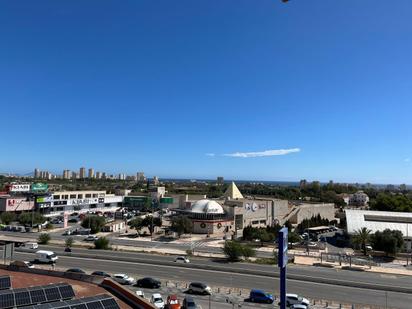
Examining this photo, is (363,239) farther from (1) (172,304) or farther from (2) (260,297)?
(1) (172,304)

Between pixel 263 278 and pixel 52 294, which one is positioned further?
pixel 263 278

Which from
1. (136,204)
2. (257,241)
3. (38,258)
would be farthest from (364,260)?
(136,204)

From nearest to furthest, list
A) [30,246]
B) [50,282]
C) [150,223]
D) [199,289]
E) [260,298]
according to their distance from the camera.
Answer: [50,282]
[260,298]
[199,289]
[30,246]
[150,223]

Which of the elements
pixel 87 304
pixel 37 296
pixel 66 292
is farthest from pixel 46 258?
pixel 87 304

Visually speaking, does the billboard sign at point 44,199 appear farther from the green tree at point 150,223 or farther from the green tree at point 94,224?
the green tree at point 150,223

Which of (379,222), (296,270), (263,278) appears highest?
(379,222)

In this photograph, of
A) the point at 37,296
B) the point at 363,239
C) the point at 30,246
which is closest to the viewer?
the point at 37,296

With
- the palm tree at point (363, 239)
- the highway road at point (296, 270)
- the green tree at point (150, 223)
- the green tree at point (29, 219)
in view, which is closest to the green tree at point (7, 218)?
the green tree at point (29, 219)
